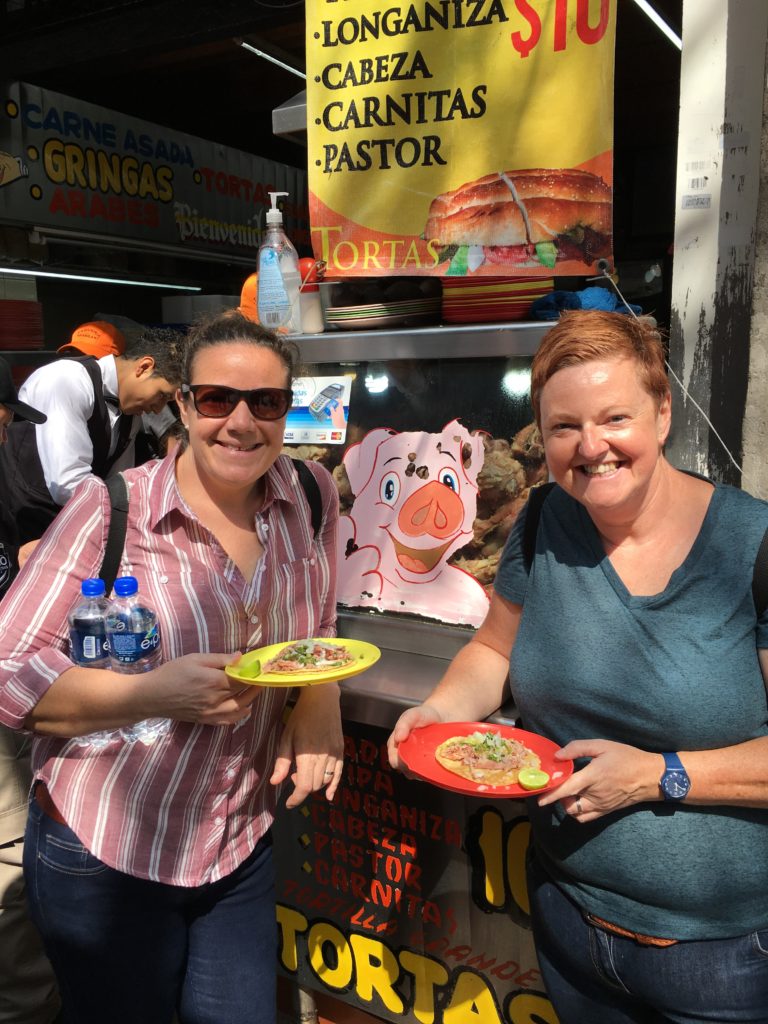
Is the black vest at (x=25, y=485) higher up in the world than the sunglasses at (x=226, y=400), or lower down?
lower down

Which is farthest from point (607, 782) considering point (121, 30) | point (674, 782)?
point (121, 30)

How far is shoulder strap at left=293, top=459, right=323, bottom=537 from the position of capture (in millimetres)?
2111

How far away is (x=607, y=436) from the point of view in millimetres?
1551

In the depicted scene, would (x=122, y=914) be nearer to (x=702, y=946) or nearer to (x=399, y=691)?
(x=399, y=691)

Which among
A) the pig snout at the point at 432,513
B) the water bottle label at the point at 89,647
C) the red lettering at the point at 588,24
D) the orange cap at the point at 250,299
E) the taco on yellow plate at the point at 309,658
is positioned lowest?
the taco on yellow plate at the point at 309,658

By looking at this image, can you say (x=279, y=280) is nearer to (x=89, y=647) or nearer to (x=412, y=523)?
(x=412, y=523)

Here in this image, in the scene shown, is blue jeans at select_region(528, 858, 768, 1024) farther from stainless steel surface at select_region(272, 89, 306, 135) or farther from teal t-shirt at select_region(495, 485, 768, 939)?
stainless steel surface at select_region(272, 89, 306, 135)

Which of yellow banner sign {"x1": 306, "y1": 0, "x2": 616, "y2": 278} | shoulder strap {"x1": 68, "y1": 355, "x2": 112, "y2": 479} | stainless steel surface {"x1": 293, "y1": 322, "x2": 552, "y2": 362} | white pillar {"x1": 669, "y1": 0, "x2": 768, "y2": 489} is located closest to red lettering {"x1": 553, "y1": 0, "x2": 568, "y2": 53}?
yellow banner sign {"x1": 306, "y1": 0, "x2": 616, "y2": 278}

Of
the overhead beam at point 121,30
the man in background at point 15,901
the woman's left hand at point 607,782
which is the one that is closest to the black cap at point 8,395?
the man in background at point 15,901

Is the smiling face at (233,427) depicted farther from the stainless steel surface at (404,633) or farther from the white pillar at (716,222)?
the white pillar at (716,222)

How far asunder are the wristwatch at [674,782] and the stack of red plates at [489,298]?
161 centimetres

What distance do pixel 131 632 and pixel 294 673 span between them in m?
0.35

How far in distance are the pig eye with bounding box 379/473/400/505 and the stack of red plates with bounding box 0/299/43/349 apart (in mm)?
6018

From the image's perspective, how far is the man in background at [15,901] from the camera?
2805 millimetres
